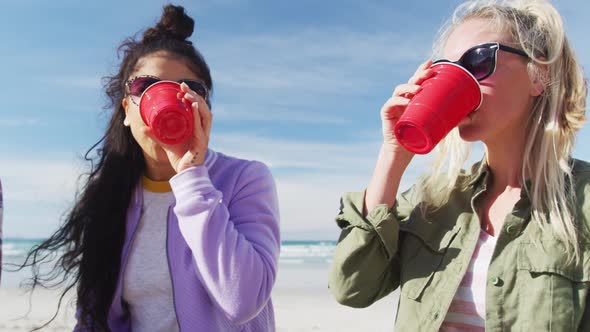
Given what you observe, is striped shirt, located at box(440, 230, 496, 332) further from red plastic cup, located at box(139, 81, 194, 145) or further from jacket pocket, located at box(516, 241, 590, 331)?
red plastic cup, located at box(139, 81, 194, 145)

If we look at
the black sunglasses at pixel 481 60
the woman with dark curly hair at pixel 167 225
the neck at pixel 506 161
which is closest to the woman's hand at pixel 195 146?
the woman with dark curly hair at pixel 167 225

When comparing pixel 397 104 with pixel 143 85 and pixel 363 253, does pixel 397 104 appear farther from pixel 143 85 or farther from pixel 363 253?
pixel 143 85

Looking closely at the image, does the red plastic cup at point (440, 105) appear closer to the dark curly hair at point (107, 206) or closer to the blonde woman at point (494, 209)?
the blonde woman at point (494, 209)

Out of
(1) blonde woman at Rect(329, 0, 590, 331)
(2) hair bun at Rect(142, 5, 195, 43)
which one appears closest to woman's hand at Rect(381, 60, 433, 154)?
(1) blonde woman at Rect(329, 0, 590, 331)

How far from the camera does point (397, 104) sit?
213 centimetres

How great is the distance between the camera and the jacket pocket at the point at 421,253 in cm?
216

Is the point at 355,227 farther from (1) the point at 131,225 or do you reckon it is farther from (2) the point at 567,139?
(1) the point at 131,225

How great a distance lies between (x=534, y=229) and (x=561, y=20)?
771mm

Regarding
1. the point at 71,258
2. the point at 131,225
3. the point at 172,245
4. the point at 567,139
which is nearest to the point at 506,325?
the point at 567,139

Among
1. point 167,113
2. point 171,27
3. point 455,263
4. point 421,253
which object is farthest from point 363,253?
point 171,27

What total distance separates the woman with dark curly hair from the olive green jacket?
0.38 m

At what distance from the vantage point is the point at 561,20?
2.21 metres

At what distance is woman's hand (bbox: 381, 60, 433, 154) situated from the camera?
2.10 meters

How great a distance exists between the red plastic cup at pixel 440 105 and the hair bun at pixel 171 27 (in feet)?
4.15
